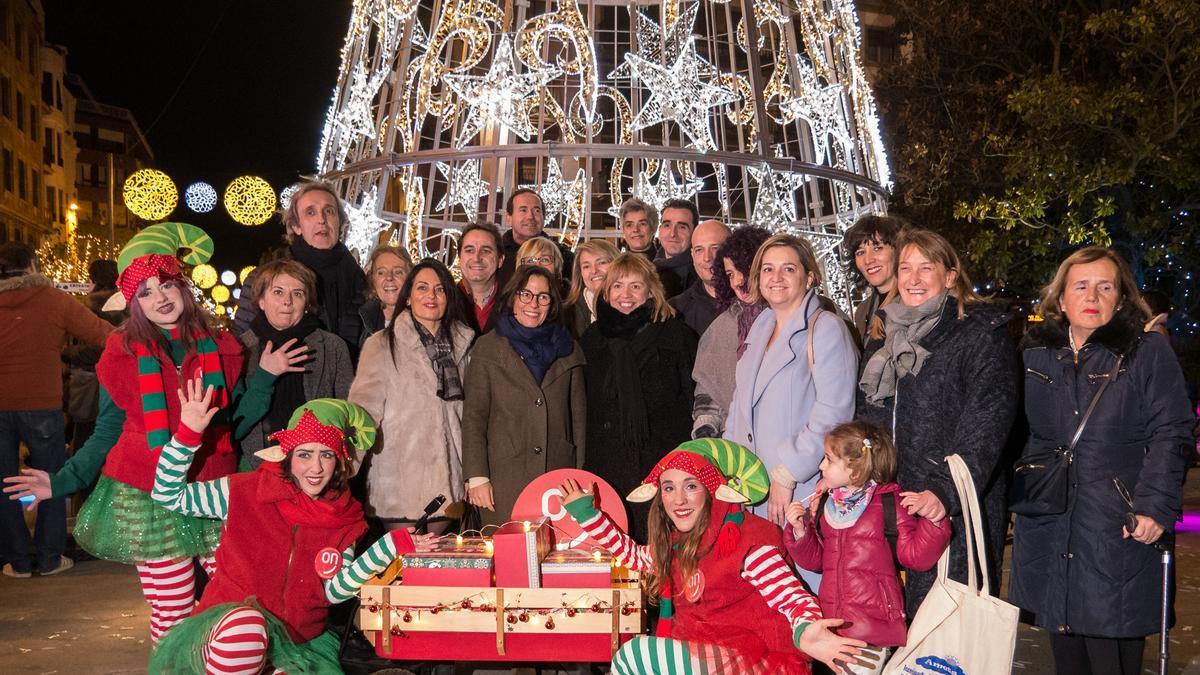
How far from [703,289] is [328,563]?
88.6 inches

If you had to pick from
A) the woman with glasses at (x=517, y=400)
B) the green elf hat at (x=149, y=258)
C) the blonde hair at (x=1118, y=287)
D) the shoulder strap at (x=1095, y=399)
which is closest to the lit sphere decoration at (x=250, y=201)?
the green elf hat at (x=149, y=258)

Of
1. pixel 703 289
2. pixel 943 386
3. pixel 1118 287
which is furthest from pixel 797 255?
pixel 703 289

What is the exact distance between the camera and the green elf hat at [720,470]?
11.0 feet

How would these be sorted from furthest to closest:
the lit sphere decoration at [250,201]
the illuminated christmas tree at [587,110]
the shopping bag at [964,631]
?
1. the lit sphere decoration at [250,201]
2. the illuminated christmas tree at [587,110]
3. the shopping bag at [964,631]

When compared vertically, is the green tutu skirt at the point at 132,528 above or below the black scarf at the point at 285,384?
below

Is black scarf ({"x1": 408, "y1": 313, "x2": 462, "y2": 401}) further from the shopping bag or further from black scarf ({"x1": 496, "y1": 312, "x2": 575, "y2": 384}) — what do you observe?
the shopping bag

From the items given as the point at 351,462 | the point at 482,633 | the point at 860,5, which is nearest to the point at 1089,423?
the point at 482,633

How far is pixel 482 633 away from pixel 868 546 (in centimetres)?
123

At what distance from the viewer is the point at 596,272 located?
4859 mm

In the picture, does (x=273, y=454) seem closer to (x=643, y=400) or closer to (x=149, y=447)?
(x=149, y=447)

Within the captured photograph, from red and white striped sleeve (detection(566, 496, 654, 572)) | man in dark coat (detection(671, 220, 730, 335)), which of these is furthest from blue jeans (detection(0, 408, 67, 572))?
red and white striped sleeve (detection(566, 496, 654, 572))

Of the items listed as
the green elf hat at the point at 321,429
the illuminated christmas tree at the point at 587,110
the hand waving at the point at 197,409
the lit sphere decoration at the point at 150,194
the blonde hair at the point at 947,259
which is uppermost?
the lit sphere decoration at the point at 150,194

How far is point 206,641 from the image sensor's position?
323 cm

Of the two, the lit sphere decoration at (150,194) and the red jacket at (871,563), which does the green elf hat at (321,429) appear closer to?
the red jacket at (871,563)
